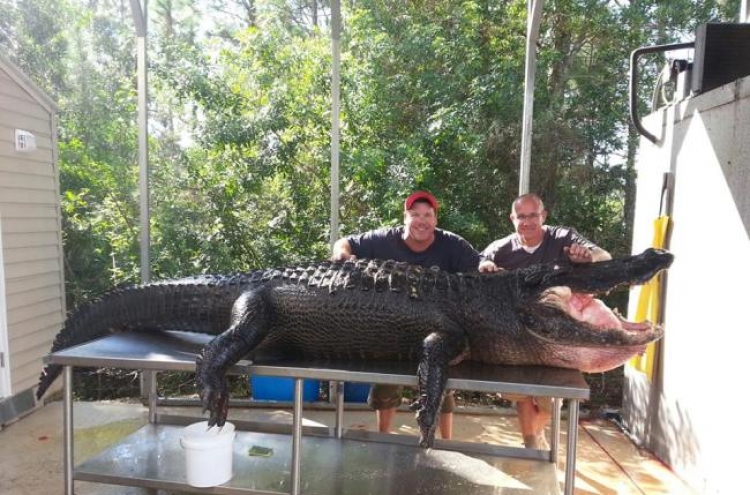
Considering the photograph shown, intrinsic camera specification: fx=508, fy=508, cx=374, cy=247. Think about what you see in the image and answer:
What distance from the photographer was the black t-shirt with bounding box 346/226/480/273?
10.4 ft

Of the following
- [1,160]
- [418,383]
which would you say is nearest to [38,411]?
[1,160]

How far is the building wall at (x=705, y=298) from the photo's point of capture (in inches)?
102

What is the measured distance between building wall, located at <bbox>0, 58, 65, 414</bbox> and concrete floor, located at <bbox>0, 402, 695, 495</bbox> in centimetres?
52

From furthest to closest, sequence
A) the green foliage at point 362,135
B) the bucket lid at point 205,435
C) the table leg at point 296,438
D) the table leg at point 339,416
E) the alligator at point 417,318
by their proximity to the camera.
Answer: the green foliage at point 362,135 < the table leg at point 339,416 < the bucket lid at point 205,435 < the table leg at point 296,438 < the alligator at point 417,318

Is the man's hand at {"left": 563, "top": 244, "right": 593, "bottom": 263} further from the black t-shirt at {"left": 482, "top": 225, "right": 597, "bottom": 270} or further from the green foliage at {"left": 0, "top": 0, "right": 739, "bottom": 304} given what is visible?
the green foliage at {"left": 0, "top": 0, "right": 739, "bottom": 304}

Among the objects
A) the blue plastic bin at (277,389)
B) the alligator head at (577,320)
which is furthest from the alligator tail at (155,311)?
the blue plastic bin at (277,389)

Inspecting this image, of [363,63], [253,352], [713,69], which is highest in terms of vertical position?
[363,63]

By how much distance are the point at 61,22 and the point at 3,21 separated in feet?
3.39

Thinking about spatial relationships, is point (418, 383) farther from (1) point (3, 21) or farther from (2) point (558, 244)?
(1) point (3, 21)

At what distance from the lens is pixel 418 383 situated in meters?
2.09

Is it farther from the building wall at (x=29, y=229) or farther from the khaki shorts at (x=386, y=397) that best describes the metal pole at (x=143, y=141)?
the khaki shorts at (x=386, y=397)

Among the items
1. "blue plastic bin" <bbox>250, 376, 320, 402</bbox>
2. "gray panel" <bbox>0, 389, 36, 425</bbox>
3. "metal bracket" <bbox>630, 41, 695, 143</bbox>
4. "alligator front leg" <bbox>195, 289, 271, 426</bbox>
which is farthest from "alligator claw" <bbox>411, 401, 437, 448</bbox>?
"gray panel" <bbox>0, 389, 36, 425</bbox>

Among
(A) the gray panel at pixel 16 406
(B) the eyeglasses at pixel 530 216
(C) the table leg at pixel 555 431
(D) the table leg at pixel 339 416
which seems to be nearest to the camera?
(C) the table leg at pixel 555 431

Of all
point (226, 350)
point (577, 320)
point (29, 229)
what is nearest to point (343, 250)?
point (226, 350)
